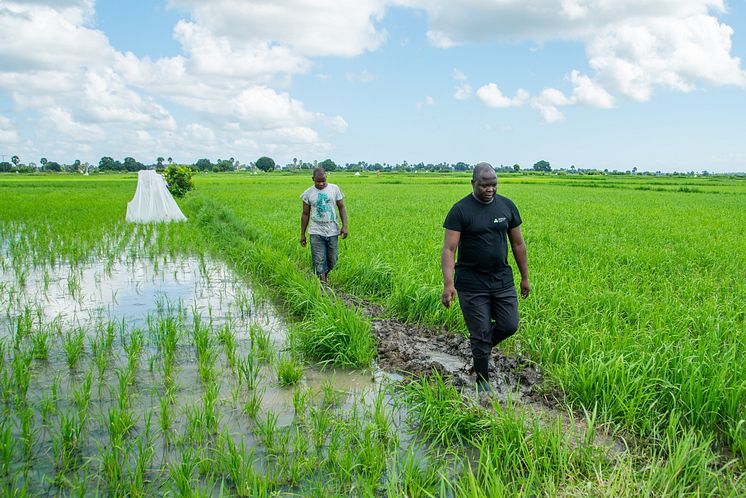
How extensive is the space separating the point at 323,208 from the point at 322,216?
10cm

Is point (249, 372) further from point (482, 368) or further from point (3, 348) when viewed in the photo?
point (3, 348)

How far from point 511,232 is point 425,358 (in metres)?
1.41

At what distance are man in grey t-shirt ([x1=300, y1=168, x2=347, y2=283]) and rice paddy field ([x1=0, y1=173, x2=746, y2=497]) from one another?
1.58ft

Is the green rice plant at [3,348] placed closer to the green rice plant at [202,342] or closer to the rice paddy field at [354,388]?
the rice paddy field at [354,388]

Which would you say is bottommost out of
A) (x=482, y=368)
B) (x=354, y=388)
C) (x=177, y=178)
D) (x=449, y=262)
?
(x=354, y=388)

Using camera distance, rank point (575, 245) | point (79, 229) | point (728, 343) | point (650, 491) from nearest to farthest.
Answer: point (650, 491) < point (728, 343) < point (575, 245) < point (79, 229)

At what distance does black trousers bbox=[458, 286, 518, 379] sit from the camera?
3.80 metres

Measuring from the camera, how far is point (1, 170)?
82.6 m

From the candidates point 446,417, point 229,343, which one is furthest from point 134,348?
point 446,417

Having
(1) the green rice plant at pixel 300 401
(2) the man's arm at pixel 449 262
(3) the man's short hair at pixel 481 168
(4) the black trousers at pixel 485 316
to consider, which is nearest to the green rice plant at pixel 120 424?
(1) the green rice plant at pixel 300 401

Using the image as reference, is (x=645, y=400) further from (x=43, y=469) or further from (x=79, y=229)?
(x=79, y=229)

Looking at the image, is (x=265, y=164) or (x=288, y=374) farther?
(x=265, y=164)

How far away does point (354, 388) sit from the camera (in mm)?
4098

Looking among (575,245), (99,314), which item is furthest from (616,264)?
(99,314)
